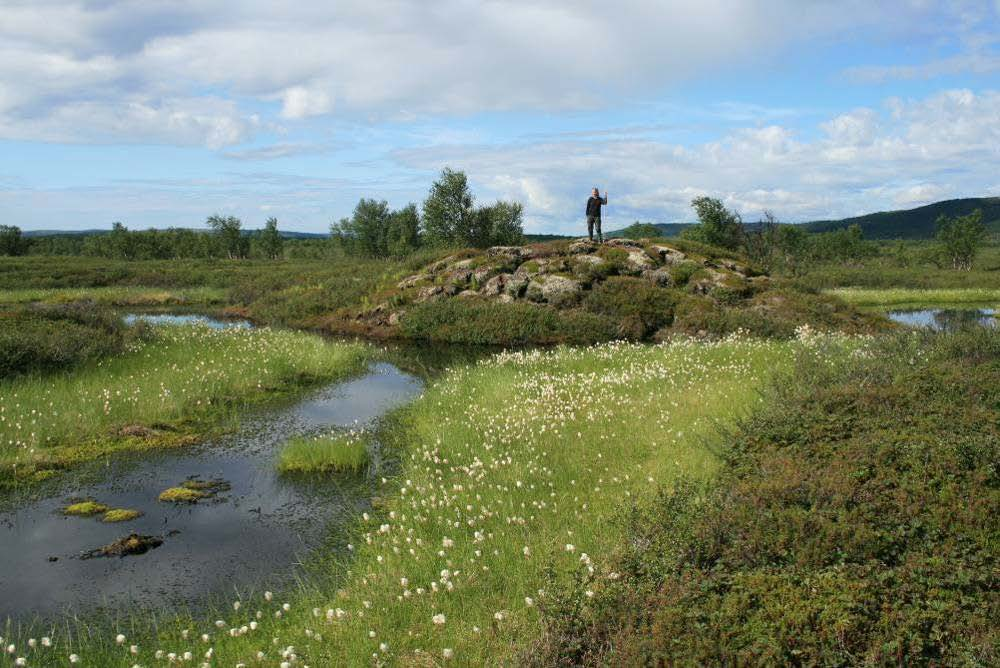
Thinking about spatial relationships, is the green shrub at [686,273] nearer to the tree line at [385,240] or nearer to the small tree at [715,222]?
→ the small tree at [715,222]

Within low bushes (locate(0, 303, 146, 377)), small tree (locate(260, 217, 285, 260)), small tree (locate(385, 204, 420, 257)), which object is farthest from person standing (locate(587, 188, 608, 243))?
small tree (locate(260, 217, 285, 260))

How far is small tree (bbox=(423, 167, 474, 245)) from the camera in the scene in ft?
280

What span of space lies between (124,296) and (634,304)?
47.5 m

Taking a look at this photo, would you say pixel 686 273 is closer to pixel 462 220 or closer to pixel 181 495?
pixel 181 495

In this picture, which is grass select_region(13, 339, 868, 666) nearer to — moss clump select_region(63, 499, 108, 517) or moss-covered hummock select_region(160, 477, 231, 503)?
moss-covered hummock select_region(160, 477, 231, 503)

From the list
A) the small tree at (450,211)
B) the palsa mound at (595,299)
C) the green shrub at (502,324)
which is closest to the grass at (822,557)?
the palsa mound at (595,299)

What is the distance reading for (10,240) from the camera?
391 ft

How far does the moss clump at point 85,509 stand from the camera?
38.8ft

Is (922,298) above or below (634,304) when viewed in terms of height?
below

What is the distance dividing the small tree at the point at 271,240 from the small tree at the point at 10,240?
42.2 metres

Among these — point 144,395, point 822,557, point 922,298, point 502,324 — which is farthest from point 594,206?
point 922,298

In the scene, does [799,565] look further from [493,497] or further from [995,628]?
[493,497]

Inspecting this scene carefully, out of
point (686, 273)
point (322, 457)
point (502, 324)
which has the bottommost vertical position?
point (322, 457)

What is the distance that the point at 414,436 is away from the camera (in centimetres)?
1608
